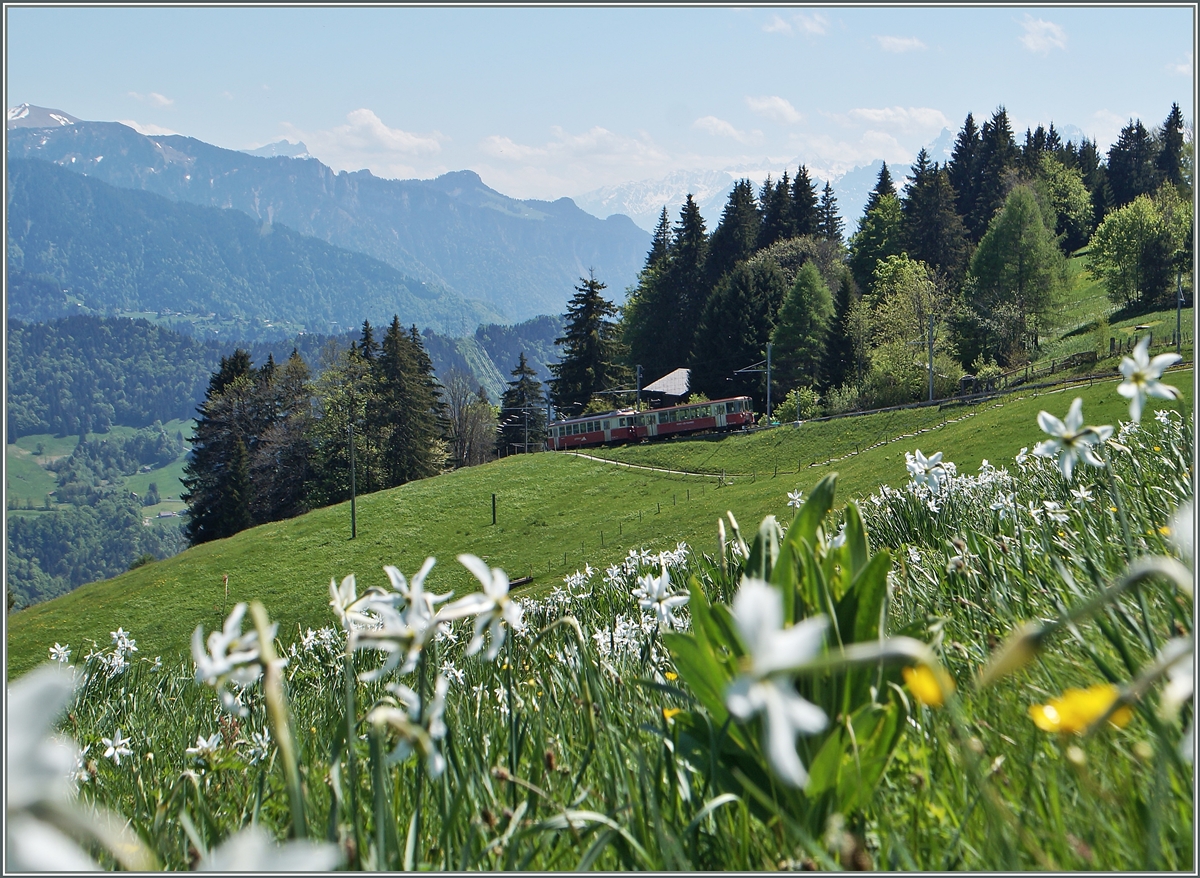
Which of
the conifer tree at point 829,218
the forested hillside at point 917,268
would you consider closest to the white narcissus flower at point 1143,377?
the forested hillside at point 917,268

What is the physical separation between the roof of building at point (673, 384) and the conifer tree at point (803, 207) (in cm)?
1723

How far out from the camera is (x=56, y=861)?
25.7 inches

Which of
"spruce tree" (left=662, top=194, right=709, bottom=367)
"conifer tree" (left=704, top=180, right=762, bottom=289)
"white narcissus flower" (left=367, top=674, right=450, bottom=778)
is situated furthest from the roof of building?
"white narcissus flower" (left=367, top=674, right=450, bottom=778)

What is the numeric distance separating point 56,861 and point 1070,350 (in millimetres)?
54299

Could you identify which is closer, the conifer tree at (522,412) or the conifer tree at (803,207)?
the conifer tree at (803,207)

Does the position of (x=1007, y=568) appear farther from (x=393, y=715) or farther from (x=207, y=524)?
(x=207, y=524)

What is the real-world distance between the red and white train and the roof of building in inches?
445

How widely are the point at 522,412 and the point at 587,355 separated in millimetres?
13612

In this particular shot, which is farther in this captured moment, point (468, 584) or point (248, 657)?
point (468, 584)

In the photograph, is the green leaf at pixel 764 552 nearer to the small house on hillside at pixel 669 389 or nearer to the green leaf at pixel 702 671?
the green leaf at pixel 702 671

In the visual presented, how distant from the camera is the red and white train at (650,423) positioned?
4903 cm

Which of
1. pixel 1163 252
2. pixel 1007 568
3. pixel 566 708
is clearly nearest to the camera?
pixel 566 708

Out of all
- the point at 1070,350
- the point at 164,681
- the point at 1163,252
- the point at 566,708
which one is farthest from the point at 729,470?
the point at 566,708

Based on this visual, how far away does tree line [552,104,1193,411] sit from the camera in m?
50.5
